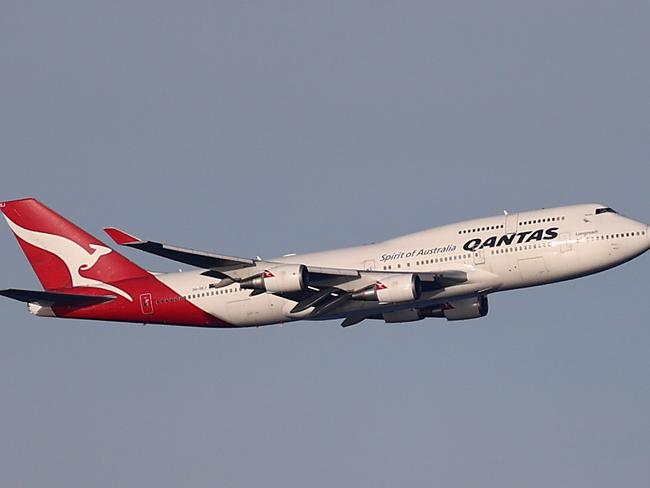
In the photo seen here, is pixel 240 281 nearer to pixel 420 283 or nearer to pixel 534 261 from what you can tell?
pixel 420 283

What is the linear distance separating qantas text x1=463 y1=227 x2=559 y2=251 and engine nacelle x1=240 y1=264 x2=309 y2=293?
8.51 m

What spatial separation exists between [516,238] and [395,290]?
6.65 m

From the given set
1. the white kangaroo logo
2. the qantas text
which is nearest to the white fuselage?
the qantas text

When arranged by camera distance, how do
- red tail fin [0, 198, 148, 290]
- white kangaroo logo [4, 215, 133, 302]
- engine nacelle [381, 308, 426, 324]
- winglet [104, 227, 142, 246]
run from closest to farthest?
winglet [104, 227, 142, 246] → engine nacelle [381, 308, 426, 324] → red tail fin [0, 198, 148, 290] → white kangaroo logo [4, 215, 133, 302]

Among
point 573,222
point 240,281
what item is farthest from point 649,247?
point 240,281

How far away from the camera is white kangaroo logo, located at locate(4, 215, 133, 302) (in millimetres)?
74750

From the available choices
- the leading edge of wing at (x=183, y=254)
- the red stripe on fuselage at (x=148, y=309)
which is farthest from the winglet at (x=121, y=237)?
the red stripe on fuselage at (x=148, y=309)

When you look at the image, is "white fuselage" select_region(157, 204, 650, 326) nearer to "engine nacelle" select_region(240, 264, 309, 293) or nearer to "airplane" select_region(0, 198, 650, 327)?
"airplane" select_region(0, 198, 650, 327)

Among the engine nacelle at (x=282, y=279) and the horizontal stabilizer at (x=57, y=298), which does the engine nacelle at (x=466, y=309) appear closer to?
the engine nacelle at (x=282, y=279)

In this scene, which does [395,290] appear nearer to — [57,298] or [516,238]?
[516,238]

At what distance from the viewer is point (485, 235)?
218 ft

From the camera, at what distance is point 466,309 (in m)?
70.9

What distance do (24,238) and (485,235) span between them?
27653 millimetres

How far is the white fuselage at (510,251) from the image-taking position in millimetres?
65312
